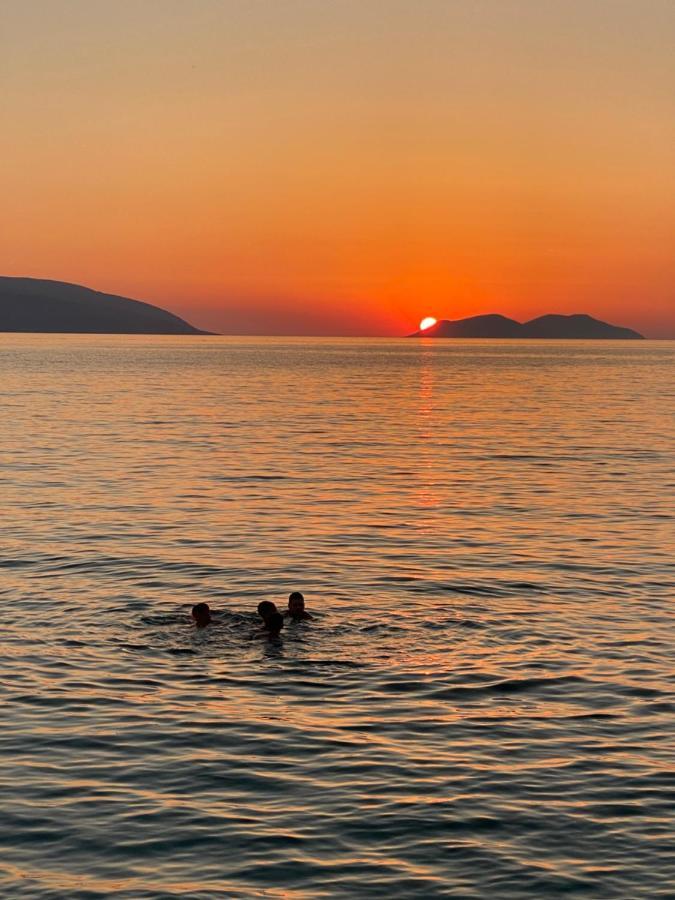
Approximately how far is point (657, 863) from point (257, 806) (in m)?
5.38

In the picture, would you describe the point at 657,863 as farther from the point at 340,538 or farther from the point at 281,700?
the point at 340,538

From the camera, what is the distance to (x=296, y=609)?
26250 mm

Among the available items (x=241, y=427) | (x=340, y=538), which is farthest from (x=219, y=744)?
(x=241, y=427)

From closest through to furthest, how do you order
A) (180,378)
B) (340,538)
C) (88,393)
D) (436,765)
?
1. (436,765)
2. (340,538)
3. (88,393)
4. (180,378)

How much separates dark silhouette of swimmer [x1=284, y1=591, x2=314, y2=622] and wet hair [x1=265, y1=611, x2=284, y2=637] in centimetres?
78

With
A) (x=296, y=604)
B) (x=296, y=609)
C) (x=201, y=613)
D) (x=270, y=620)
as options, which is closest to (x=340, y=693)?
(x=270, y=620)

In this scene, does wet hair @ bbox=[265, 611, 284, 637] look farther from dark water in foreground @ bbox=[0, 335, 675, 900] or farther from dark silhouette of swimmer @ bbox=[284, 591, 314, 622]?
dark silhouette of swimmer @ bbox=[284, 591, 314, 622]

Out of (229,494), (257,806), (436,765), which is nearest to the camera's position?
(257,806)

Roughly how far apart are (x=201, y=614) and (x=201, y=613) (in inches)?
1.1

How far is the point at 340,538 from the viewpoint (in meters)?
39.1

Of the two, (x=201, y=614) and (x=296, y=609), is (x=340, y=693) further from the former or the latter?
(x=201, y=614)

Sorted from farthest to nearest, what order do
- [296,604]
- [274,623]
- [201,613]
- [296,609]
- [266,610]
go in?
[296,609]
[296,604]
[201,613]
[266,610]
[274,623]

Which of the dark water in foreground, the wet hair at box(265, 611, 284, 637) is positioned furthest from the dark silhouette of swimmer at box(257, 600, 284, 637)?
the dark water in foreground

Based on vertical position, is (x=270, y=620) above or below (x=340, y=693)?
above
